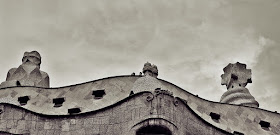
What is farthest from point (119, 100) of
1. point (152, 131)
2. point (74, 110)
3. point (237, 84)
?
point (237, 84)

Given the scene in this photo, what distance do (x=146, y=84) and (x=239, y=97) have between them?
6.03 metres

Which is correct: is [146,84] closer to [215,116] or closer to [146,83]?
[146,83]

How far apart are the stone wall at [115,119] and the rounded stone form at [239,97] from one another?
495cm

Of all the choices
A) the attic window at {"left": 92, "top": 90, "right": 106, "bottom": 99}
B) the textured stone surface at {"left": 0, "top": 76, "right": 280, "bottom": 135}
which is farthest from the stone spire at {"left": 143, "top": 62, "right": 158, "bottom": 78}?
the attic window at {"left": 92, "top": 90, "right": 106, "bottom": 99}

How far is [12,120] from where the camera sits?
20766 mm

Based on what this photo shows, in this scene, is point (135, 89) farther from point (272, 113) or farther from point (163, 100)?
point (272, 113)

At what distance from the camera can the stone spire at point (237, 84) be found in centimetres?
2598

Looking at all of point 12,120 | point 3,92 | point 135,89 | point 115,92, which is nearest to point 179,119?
point 135,89

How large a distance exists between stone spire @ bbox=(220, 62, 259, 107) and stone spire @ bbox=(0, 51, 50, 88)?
752cm

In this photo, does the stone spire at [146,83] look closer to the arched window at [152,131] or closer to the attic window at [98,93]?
the attic window at [98,93]

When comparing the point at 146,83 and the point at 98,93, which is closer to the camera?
the point at 146,83

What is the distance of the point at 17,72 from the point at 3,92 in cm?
235

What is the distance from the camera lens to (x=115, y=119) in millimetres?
20547

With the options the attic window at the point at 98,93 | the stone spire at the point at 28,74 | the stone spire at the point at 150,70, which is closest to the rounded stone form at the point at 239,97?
the stone spire at the point at 150,70
